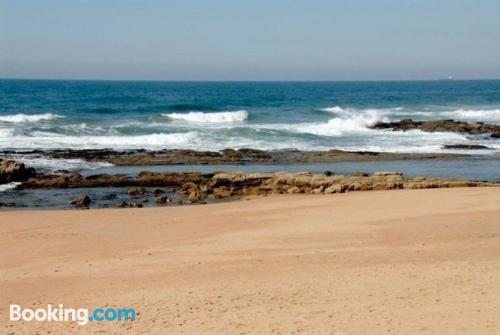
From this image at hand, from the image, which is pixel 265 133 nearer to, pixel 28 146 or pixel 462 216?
pixel 28 146

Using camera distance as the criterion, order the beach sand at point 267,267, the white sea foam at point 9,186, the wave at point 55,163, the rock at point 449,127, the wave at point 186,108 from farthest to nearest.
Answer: the wave at point 186,108 → the rock at point 449,127 → the wave at point 55,163 → the white sea foam at point 9,186 → the beach sand at point 267,267

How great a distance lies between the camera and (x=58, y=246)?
11586 millimetres

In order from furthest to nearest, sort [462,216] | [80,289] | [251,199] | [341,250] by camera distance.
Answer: [251,199]
[462,216]
[341,250]
[80,289]

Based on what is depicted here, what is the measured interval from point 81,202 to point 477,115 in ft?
146

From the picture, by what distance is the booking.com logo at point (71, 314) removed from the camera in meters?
7.69

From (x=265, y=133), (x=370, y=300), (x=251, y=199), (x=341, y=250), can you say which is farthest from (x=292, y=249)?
(x=265, y=133)

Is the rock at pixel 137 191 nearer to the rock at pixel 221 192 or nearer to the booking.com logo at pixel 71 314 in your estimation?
the rock at pixel 221 192

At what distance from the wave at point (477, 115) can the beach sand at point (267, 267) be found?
40432mm

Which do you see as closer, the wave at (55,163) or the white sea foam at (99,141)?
the wave at (55,163)

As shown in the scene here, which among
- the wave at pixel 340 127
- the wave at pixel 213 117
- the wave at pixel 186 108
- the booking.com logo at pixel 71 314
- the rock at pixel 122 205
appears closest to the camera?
the booking.com logo at pixel 71 314

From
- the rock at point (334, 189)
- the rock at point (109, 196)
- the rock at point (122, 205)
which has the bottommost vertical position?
the rock at point (109, 196)

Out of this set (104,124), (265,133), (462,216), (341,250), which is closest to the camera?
(341,250)

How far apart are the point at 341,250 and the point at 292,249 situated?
2.51ft

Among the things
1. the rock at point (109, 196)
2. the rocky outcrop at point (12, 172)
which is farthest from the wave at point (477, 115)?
the rocky outcrop at point (12, 172)
